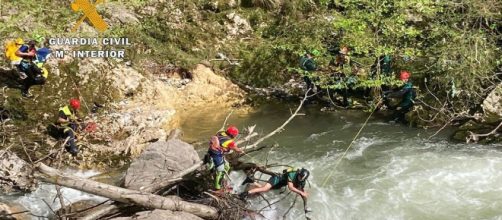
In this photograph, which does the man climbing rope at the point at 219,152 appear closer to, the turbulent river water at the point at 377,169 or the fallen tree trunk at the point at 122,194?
the fallen tree trunk at the point at 122,194

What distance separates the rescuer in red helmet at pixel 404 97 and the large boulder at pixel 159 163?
5.41 metres

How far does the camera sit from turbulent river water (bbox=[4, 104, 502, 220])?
892cm

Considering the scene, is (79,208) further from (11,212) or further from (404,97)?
(404,97)

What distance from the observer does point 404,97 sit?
1228cm

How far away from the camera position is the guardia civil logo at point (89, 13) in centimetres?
1417

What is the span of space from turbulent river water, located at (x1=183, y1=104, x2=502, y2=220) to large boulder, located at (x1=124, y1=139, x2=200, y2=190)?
1107 millimetres

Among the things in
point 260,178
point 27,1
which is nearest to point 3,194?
point 260,178

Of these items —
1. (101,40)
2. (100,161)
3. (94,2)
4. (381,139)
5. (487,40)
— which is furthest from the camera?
(94,2)

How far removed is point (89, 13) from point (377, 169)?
9177 millimetres

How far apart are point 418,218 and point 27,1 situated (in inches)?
466

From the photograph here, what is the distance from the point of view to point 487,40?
1292 cm

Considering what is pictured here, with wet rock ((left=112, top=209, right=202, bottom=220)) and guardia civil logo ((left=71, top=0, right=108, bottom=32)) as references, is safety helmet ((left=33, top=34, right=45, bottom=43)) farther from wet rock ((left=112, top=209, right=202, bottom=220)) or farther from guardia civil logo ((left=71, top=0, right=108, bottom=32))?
wet rock ((left=112, top=209, right=202, bottom=220))

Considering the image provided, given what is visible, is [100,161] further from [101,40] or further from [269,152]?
[101,40]

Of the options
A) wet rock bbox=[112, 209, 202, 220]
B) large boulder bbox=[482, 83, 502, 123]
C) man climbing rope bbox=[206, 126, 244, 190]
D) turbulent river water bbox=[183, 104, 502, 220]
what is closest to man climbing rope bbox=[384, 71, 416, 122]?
turbulent river water bbox=[183, 104, 502, 220]
